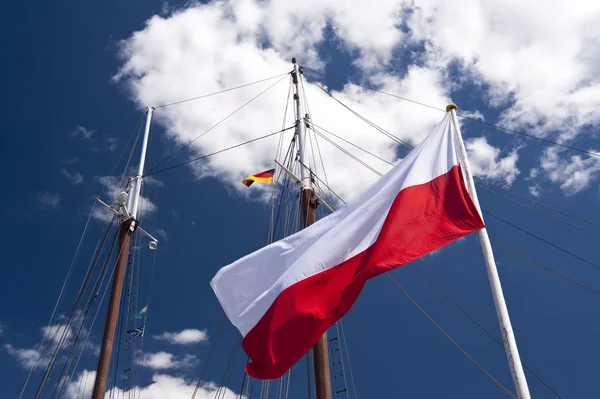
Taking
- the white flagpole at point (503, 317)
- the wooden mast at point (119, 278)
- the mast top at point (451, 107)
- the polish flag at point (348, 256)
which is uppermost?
the wooden mast at point (119, 278)

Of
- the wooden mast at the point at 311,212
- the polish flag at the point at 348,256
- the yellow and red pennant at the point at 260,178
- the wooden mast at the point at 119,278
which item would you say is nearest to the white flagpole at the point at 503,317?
the polish flag at the point at 348,256

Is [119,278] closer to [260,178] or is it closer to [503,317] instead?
[260,178]

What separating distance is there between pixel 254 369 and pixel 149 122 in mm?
23126

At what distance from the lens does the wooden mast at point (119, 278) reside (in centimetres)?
2063

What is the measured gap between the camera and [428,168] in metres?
11.8

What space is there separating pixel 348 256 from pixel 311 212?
24.4ft

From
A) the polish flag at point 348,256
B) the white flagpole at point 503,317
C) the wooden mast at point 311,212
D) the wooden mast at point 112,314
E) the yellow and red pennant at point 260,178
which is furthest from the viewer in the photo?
the yellow and red pennant at point 260,178

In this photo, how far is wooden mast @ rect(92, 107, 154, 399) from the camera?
20.6m

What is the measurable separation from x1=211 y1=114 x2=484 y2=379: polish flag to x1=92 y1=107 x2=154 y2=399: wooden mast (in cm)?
1057

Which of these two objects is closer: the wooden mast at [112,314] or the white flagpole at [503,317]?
the white flagpole at [503,317]

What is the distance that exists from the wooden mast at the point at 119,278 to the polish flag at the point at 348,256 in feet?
34.7

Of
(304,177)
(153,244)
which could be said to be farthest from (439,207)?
(153,244)

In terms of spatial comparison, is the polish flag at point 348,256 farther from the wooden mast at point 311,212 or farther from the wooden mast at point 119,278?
the wooden mast at point 119,278

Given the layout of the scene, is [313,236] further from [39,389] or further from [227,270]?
[39,389]
